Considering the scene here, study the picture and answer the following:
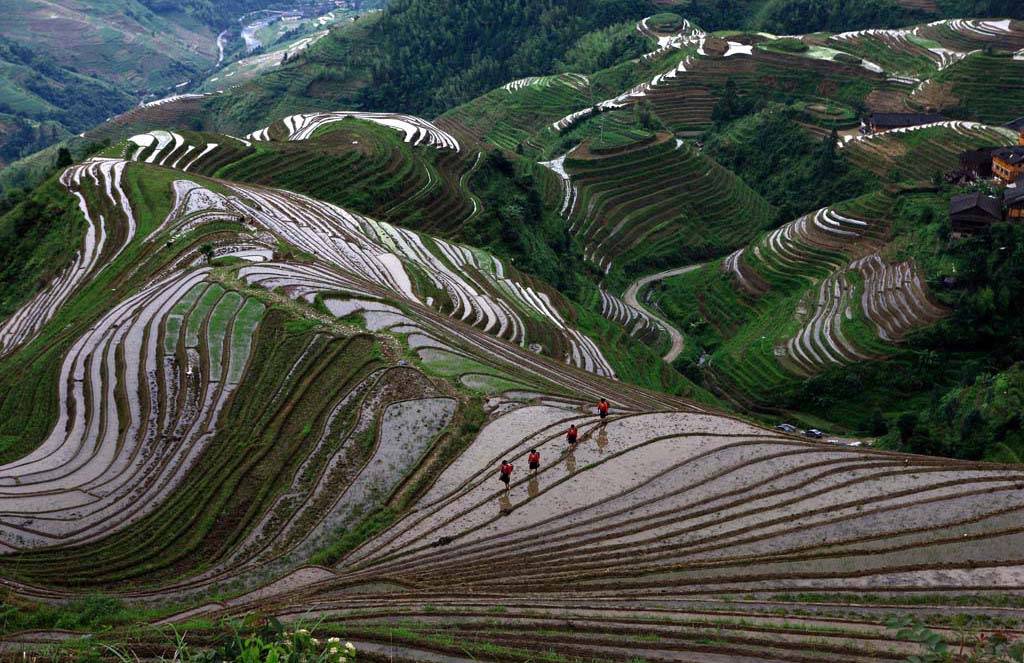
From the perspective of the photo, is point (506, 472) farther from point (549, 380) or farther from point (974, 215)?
point (974, 215)

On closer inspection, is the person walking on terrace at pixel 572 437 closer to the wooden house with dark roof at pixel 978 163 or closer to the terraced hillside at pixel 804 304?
the terraced hillside at pixel 804 304

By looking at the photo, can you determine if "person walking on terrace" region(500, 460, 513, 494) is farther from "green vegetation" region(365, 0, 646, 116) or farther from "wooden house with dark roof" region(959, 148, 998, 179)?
"green vegetation" region(365, 0, 646, 116)

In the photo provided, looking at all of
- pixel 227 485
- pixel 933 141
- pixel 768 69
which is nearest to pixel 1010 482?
pixel 227 485

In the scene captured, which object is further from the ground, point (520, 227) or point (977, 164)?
point (977, 164)

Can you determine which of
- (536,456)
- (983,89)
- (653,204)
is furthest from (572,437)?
(983,89)

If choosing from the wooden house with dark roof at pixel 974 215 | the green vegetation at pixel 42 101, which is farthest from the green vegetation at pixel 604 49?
the green vegetation at pixel 42 101

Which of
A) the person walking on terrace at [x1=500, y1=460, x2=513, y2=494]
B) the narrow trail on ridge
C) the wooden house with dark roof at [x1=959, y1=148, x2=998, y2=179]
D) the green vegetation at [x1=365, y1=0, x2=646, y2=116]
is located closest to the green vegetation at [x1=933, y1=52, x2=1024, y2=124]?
the wooden house with dark roof at [x1=959, y1=148, x2=998, y2=179]

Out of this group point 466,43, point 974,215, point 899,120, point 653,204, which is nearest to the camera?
point 974,215
